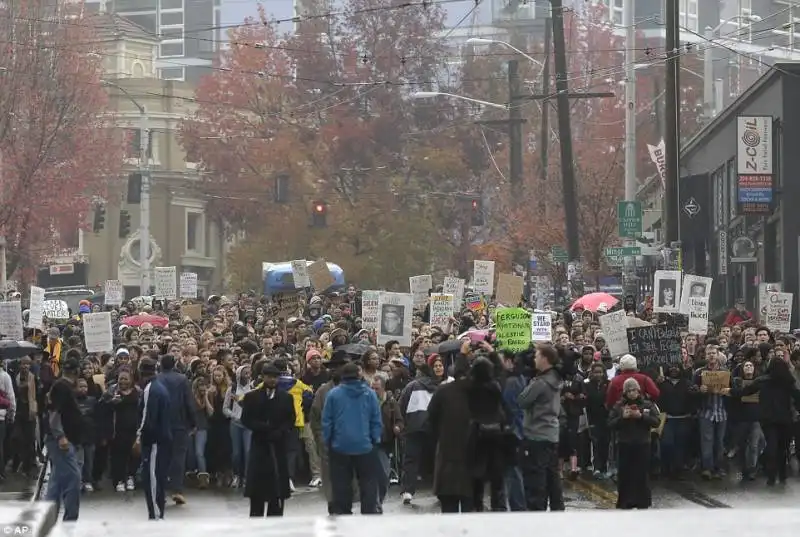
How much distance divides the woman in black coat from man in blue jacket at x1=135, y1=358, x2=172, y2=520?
3.09 feet

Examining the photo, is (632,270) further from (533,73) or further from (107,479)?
(533,73)

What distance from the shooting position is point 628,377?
56.1 ft

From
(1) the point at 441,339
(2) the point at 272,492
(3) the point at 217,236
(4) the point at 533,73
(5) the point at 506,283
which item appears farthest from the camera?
(3) the point at 217,236

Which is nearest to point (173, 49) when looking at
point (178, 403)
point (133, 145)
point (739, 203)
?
point (133, 145)

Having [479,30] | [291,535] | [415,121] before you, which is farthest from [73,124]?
[479,30]

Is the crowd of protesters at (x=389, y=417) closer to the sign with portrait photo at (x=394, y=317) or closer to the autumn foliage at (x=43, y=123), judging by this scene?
the sign with portrait photo at (x=394, y=317)

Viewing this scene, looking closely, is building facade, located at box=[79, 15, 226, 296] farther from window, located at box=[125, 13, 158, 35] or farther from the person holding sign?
the person holding sign

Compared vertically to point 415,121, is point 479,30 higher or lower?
higher

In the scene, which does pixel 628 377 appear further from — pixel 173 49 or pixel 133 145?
pixel 173 49

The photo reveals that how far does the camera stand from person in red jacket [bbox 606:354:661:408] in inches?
665

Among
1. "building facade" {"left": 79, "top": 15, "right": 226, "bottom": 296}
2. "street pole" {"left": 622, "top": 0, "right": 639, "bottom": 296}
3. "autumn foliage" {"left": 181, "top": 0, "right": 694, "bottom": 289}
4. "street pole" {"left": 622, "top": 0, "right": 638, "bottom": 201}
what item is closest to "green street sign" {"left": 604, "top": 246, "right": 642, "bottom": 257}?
"street pole" {"left": 622, "top": 0, "right": 639, "bottom": 296}

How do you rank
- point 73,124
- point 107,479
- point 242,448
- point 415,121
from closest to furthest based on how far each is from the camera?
point 242,448 < point 107,479 < point 73,124 < point 415,121

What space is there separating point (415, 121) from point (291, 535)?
7295 cm

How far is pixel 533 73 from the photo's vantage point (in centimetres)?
8738
